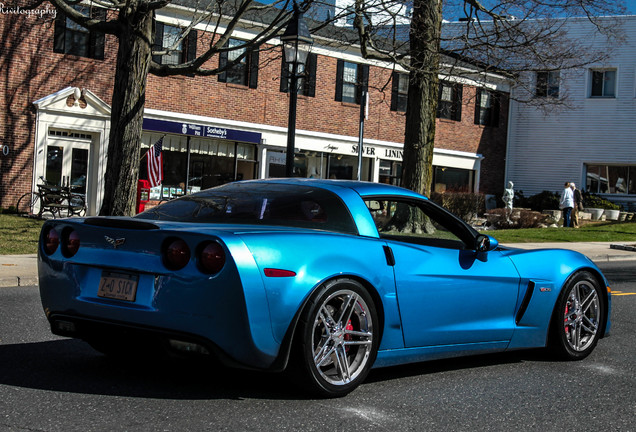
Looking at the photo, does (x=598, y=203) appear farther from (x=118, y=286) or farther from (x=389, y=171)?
(x=118, y=286)

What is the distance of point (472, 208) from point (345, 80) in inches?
273

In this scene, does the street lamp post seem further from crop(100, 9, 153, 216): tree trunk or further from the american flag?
the american flag

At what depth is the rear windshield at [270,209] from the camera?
205 inches

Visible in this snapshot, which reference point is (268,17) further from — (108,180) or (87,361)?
(87,361)

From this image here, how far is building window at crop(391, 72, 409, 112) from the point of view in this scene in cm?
3388

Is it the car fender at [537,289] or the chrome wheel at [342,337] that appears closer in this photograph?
the chrome wheel at [342,337]

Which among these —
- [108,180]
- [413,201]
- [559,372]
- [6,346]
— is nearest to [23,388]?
[6,346]

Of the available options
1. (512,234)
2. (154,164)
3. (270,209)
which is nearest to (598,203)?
(512,234)

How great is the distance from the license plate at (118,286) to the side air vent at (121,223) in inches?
10.8

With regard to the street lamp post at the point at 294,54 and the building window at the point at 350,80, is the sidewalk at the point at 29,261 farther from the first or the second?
the building window at the point at 350,80

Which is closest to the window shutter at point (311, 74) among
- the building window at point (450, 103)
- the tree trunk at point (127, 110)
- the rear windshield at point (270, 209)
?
the building window at point (450, 103)

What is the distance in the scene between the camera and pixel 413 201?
584 cm

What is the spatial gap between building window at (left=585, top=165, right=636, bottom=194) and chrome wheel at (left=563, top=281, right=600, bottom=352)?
1386 inches

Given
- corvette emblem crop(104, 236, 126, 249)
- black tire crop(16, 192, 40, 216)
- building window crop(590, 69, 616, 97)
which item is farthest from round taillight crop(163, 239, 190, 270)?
building window crop(590, 69, 616, 97)
